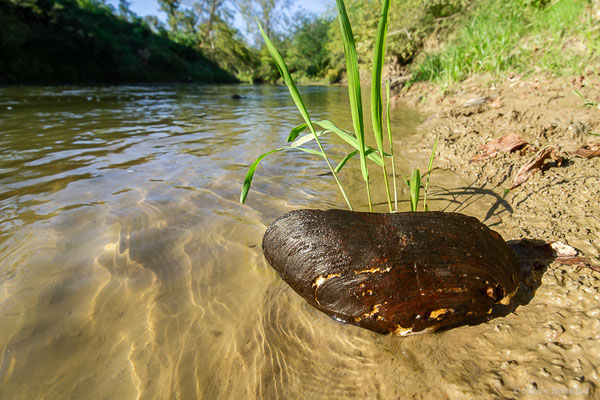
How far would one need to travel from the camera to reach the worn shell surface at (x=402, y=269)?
1.03 meters

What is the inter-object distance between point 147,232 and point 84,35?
2729cm

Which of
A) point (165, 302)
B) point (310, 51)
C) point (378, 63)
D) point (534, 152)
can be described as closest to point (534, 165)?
point (534, 152)

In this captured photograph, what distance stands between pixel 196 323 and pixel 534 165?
233 centimetres

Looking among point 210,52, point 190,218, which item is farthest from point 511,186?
point 210,52

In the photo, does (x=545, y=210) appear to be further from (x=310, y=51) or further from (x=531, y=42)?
(x=310, y=51)

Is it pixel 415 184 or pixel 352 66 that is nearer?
pixel 352 66

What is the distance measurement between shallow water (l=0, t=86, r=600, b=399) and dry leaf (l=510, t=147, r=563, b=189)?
79cm

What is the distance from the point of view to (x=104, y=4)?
31562 millimetres

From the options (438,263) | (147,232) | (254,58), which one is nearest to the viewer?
(438,263)

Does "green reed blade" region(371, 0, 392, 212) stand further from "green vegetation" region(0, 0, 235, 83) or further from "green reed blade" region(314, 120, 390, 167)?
"green vegetation" region(0, 0, 235, 83)

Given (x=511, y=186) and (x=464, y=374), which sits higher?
(x=511, y=186)

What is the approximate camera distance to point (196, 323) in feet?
3.81

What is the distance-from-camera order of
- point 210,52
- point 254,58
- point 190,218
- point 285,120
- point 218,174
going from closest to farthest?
point 190,218
point 218,174
point 285,120
point 210,52
point 254,58

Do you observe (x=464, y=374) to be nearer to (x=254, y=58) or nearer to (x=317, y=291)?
(x=317, y=291)
